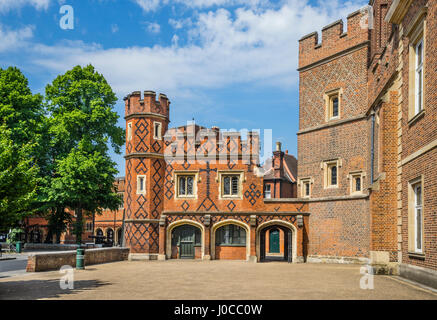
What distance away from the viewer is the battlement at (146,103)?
2700cm

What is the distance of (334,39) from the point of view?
24.7m

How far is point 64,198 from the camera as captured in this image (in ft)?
95.7

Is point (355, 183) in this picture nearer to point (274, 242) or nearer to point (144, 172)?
point (144, 172)

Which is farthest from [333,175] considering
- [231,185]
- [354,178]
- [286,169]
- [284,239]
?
[286,169]

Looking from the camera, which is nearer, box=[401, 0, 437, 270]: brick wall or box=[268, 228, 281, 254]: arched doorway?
box=[401, 0, 437, 270]: brick wall

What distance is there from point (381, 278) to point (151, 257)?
46.8 feet

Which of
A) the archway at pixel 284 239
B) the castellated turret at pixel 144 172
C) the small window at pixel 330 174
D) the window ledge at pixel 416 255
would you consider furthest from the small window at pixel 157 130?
the window ledge at pixel 416 255

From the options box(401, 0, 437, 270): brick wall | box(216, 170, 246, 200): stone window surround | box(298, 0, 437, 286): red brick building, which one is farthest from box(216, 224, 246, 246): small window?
box(401, 0, 437, 270): brick wall

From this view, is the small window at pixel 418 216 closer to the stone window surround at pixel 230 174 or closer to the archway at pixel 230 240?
the archway at pixel 230 240

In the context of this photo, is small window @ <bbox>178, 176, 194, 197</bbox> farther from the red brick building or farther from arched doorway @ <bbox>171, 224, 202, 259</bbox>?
the red brick building

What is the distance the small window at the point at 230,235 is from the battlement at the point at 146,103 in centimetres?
725

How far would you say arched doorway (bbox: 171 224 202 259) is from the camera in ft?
86.2

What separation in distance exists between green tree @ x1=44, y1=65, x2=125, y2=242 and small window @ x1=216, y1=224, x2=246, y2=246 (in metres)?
8.01
